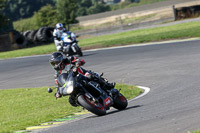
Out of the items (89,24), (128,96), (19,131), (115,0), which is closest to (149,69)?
(128,96)

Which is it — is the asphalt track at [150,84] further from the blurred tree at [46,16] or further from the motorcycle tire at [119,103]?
the blurred tree at [46,16]

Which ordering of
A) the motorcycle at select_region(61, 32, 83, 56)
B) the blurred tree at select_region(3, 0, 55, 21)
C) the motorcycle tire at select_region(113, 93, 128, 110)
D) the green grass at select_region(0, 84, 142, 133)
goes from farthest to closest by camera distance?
the blurred tree at select_region(3, 0, 55, 21) → the motorcycle at select_region(61, 32, 83, 56) → the motorcycle tire at select_region(113, 93, 128, 110) → the green grass at select_region(0, 84, 142, 133)

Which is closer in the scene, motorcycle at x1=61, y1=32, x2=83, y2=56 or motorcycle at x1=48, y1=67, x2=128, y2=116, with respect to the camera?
motorcycle at x1=48, y1=67, x2=128, y2=116

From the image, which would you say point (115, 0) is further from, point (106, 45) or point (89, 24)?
point (106, 45)

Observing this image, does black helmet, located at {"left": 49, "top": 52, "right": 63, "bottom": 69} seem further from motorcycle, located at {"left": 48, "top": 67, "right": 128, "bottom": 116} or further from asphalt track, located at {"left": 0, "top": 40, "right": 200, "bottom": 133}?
asphalt track, located at {"left": 0, "top": 40, "right": 200, "bottom": 133}

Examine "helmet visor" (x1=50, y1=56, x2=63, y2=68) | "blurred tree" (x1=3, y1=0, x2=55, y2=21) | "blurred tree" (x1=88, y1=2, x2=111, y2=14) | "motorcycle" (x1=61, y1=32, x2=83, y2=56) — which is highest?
"helmet visor" (x1=50, y1=56, x2=63, y2=68)

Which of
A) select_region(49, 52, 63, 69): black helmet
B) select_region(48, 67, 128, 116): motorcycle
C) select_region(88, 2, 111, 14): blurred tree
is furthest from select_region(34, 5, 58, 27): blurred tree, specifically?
select_region(48, 67, 128, 116): motorcycle

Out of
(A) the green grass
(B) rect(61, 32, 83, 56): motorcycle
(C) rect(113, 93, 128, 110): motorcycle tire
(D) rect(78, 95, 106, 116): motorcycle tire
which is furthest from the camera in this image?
(B) rect(61, 32, 83, 56): motorcycle

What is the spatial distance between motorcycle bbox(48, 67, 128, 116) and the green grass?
96 cm

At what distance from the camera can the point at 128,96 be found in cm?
1169

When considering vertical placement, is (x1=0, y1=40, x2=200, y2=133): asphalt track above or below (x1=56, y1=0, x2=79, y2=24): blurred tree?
above

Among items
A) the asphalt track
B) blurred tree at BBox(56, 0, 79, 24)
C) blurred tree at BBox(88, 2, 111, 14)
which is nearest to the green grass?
the asphalt track

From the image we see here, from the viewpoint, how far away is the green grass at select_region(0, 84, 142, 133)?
9255mm

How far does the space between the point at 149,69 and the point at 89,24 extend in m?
48.0
